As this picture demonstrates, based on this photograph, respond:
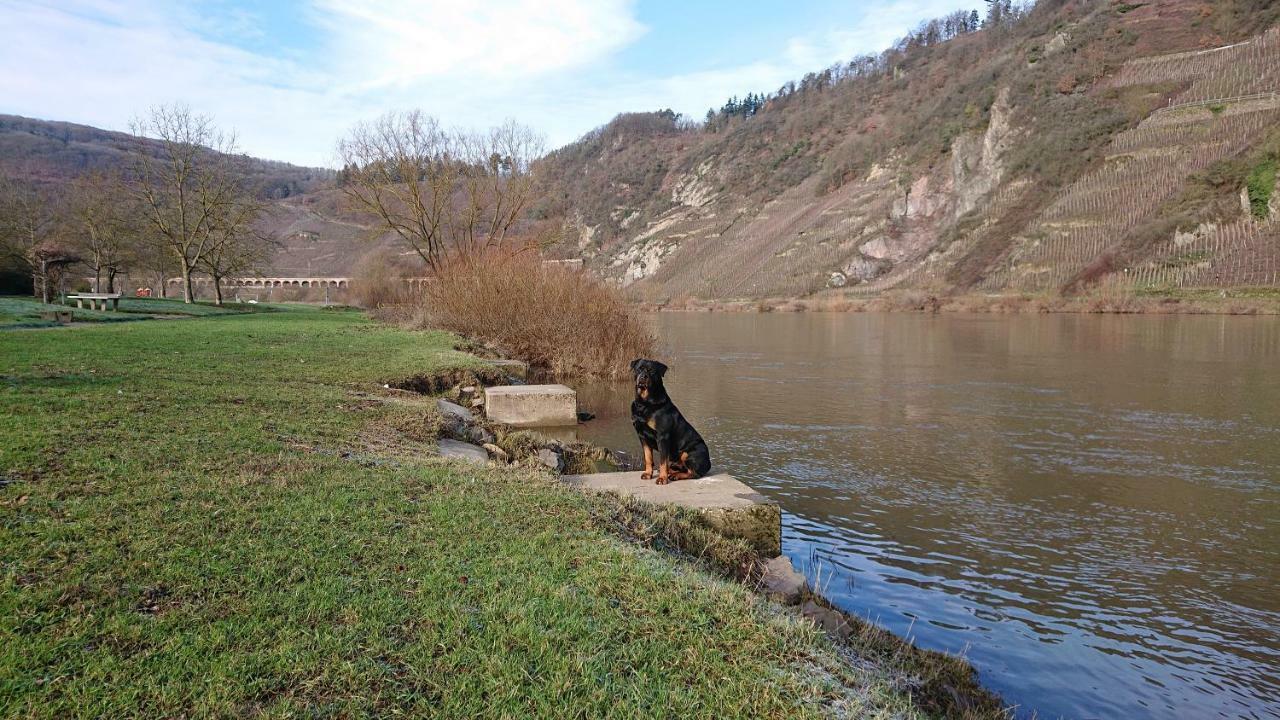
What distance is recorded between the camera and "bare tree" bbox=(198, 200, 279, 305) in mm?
37875

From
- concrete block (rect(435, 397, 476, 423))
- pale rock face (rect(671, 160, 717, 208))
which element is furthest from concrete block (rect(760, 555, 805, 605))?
pale rock face (rect(671, 160, 717, 208))

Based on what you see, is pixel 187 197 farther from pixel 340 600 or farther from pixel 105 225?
pixel 340 600

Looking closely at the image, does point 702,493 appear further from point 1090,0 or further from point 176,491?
point 1090,0

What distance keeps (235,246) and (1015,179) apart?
70.3 metres

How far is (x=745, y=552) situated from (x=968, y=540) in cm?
277

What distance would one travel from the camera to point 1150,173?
6284cm

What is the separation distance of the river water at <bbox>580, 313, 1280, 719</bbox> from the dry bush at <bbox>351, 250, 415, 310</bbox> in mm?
22751

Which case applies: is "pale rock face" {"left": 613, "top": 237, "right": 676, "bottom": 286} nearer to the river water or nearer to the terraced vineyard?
the terraced vineyard

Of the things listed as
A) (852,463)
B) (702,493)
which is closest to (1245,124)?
(852,463)

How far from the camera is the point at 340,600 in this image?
3.33 m

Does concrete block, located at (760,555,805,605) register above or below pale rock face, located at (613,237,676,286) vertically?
below

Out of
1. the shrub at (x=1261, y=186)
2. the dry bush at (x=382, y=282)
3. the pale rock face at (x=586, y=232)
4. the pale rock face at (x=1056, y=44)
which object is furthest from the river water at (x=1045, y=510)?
the pale rock face at (x=586, y=232)

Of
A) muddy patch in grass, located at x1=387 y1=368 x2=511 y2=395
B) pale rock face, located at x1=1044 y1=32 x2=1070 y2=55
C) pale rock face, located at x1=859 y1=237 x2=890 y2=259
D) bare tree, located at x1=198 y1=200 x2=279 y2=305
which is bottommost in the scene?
muddy patch in grass, located at x1=387 y1=368 x2=511 y2=395

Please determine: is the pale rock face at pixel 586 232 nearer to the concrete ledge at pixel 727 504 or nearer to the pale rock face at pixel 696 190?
the pale rock face at pixel 696 190
